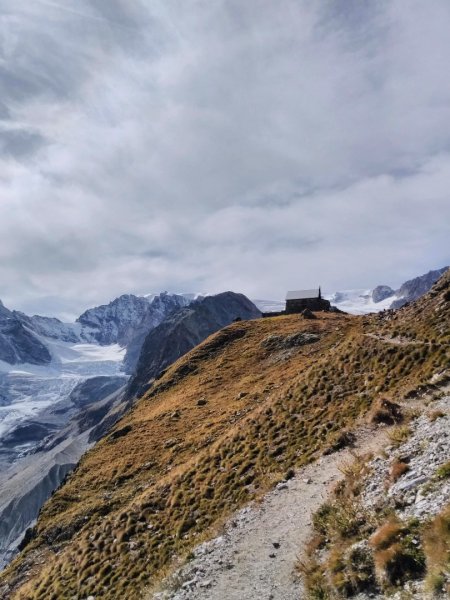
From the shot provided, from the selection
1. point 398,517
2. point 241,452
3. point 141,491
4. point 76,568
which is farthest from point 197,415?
point 398,517

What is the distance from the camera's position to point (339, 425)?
27344mm

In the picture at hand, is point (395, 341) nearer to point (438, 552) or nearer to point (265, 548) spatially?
point (265, 548)

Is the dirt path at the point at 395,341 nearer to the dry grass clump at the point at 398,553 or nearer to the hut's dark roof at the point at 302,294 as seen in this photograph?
the dry grass clump at the point at 398,553

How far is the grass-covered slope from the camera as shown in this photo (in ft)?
81.3

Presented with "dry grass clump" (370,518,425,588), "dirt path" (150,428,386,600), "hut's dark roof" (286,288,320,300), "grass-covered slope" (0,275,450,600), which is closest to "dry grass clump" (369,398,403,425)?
"dirt path" (150,428,386,600)

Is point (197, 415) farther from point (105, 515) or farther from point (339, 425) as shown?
point (339, 425)

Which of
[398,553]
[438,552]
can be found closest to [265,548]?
[398,553]

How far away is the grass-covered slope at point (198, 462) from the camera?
24781 millimetres

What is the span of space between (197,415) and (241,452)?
17.5 meters

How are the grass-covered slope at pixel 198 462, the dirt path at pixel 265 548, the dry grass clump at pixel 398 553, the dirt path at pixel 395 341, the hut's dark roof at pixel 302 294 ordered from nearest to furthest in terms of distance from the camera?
the dry grass clump at pixel 398 553, the dirt path at pixel 265 548, the grass-covered slope at pixel 198 462, the dirt path at pixel 395 341, the hut's dark roof at pixel 302 294

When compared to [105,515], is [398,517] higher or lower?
higher

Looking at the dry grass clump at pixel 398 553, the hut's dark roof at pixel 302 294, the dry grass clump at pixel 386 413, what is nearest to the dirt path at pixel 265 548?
the dry grass clump at pixel 386 413

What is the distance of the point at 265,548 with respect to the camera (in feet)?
58.3

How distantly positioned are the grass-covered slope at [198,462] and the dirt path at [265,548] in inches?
87.4
